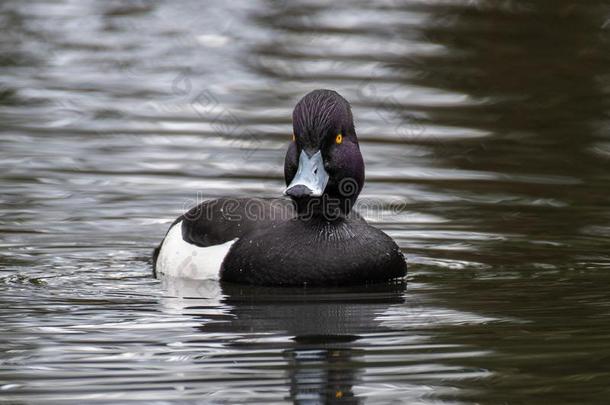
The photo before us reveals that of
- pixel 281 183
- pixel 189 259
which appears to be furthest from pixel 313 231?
pixel 281 183

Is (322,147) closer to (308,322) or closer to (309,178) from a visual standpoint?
(309,178)

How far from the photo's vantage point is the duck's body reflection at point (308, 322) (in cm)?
729

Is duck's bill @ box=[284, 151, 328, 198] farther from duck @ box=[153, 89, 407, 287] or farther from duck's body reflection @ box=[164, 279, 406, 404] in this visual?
duck's body reflection @ box=[164, 279, 406, 404]

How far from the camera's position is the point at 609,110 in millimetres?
15367

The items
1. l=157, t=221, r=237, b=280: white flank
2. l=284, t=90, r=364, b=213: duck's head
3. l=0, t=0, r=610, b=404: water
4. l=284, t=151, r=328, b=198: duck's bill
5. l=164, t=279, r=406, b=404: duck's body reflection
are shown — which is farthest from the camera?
l=157, t=221, r=237, b=280: white flank

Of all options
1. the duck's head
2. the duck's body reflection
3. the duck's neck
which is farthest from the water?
the duck's head

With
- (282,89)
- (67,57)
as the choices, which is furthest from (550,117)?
(67,57)

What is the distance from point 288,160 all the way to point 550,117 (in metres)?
6.39

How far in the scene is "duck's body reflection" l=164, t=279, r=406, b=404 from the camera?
7.29 m

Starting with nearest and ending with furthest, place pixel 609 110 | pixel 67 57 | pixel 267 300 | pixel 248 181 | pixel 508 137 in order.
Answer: pixel 267 300 → pixel 248 181 → pixel 508 137 → pixel 609 110 → pixel 67 57

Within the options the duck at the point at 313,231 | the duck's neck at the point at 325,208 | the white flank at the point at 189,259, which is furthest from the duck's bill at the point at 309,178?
the white flank at the point at 189,259

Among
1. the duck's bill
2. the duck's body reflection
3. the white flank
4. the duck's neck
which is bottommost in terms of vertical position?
the duck's body reflection

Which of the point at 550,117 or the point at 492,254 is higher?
the point at 550,117

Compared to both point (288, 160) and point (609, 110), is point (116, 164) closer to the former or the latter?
point (288, 160)
